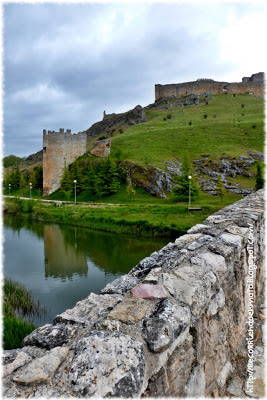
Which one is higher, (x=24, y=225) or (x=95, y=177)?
(x=95, y=177)

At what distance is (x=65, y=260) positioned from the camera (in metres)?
16.0

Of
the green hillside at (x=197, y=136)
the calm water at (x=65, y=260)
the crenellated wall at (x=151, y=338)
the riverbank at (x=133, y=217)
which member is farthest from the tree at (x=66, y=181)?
the crenellated wall at (x=151, y=338)

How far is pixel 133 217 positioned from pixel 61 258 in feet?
29.6

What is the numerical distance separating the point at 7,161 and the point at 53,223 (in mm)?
87473

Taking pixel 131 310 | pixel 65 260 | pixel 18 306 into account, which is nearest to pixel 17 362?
pixel 131 310

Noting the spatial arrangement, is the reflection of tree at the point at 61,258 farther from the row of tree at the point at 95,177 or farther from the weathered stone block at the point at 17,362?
the row of tree at the point at 95,177

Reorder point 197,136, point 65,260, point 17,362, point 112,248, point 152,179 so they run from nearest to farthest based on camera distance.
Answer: point 17,362 → point 65,260 → point 112,248 → point 152,179 → point 197,136

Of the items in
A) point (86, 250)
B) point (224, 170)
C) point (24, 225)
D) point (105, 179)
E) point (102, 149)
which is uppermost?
point (102, 149)

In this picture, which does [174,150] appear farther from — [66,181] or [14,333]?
[14,333]

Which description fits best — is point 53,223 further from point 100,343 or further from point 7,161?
point 7,161

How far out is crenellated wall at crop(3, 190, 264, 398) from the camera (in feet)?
5.58

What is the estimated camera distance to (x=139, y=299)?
2.57m

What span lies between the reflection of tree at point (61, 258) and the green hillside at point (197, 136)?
2145 cm

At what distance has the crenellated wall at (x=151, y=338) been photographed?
67.0 inches
